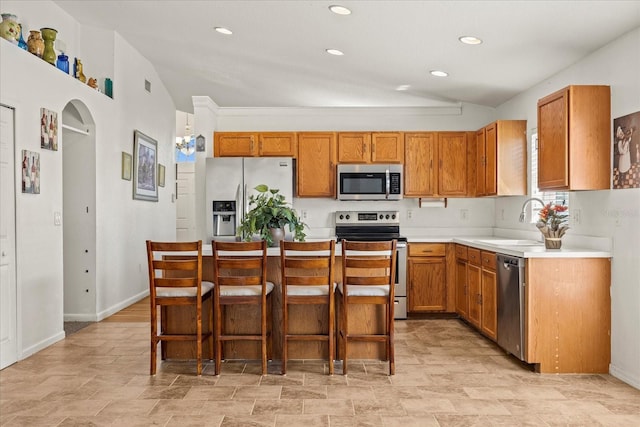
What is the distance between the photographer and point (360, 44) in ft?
14.8

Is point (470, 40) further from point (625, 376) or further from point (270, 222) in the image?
point (625, 376)

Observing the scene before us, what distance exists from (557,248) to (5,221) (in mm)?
4231

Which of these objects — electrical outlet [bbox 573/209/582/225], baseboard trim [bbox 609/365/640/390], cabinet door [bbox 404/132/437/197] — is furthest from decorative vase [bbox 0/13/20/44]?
baseboard trim [bbox 609/365/640/390]

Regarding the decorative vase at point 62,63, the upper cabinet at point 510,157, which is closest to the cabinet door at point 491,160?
the upper cabinet at point 510,157

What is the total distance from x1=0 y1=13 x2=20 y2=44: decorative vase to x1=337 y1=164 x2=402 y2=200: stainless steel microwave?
352 centimetres

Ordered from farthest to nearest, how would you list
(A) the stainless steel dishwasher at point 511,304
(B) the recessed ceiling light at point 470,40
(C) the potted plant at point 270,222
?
1. (C) the potted plant at point 270,222
2. (B) the recessed ceiling light at point 470,40
3. (A) the stainless steel dishwasher at point 511,304

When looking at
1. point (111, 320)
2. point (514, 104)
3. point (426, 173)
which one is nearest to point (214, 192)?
point (111, 320)

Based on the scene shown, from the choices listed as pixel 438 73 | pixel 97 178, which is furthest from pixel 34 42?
pixel 438 73

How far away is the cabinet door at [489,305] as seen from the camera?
4434 mm

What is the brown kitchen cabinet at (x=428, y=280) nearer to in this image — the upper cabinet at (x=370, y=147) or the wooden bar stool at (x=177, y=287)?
the upper cabinet at (x=370, y=147)

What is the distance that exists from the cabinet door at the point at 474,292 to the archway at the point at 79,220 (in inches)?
153

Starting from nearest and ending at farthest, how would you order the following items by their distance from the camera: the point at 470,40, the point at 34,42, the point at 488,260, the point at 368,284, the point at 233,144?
the point at 368,284 < the point at 470,40 < the point at 34,42 < the point at 488,260 < the point at 233,144

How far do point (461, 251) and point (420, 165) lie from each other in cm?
133

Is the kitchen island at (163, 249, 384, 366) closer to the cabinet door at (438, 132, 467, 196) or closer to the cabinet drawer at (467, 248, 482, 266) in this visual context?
the cabinet drawer at (467, 248, 482, 266)
